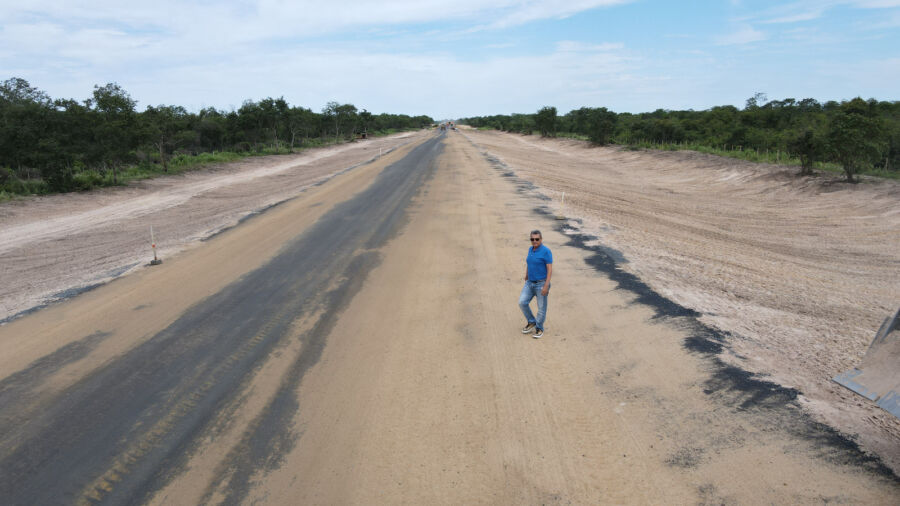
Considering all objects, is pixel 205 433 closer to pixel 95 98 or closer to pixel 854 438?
pixel 854 438

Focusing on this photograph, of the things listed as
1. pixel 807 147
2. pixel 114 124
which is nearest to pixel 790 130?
pixel 807 147

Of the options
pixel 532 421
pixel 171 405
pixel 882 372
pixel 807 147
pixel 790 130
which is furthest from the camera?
pixel 790 130

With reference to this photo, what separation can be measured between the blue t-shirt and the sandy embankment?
103 inches

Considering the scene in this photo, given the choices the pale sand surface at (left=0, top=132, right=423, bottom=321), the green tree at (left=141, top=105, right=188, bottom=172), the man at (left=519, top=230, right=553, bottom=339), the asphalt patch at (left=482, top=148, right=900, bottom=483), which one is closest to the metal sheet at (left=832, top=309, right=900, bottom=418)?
the asphalt patch at (left=482, top=148, right=900, bottom=483)

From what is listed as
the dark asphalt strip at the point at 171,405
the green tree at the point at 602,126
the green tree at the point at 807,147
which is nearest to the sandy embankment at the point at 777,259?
the green tree at the point at 807,147

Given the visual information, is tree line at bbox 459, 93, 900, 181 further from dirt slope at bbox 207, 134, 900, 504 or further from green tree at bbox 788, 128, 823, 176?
dirt slope at bbox 207, 134, 900, 504

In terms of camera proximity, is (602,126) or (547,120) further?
(547,120)

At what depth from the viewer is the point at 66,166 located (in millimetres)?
21109

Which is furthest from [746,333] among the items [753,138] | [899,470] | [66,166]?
[753,138]

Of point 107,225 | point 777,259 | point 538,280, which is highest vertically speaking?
point 538,280

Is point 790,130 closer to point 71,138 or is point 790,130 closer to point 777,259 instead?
point 777,259

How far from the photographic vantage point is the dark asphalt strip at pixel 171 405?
4090 millimetres

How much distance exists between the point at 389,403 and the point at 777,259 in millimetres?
11336

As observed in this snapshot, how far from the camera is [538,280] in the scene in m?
6.60
